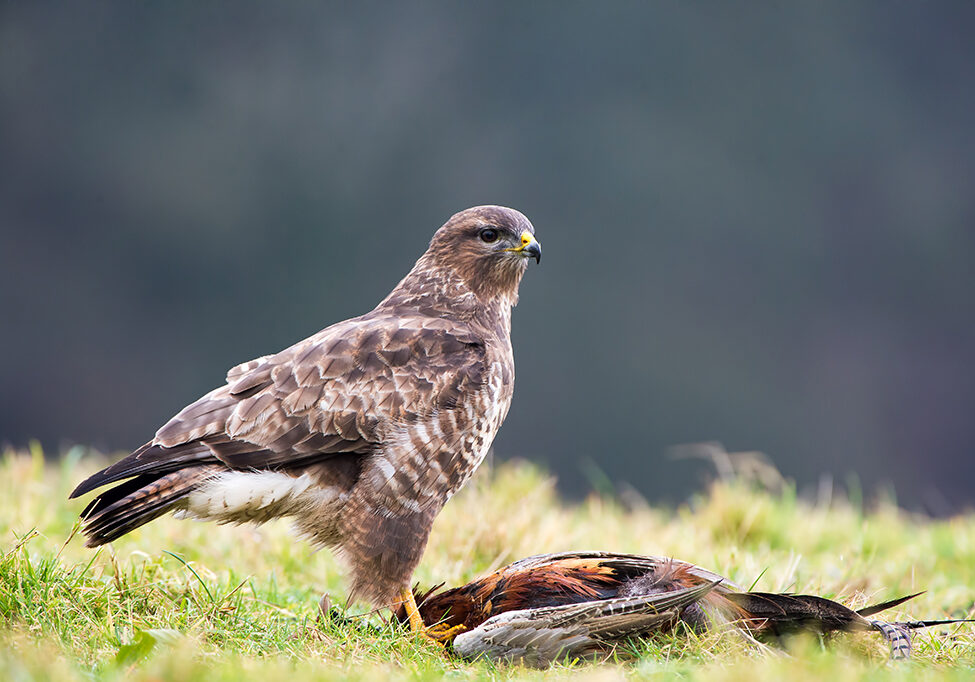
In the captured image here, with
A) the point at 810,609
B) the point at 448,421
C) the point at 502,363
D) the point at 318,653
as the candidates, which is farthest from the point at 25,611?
the point at 810,609

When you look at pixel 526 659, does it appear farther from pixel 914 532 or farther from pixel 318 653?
pixel 914 532

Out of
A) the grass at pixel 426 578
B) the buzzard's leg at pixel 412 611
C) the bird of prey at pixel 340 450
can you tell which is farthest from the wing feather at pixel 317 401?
the buzzard's leg at pixel 412 611

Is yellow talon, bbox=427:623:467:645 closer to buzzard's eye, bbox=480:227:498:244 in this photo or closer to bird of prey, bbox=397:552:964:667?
bird of prey, bbox=397:552:964:667

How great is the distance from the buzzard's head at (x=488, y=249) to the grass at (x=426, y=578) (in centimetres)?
118

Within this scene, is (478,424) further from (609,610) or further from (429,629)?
(609,610)

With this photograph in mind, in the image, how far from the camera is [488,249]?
4664mm

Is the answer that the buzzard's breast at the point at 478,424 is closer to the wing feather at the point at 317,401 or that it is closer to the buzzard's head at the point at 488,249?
the wing feather at the point at 317,401

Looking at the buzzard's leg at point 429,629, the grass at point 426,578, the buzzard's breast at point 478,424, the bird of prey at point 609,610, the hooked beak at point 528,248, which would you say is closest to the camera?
the grass at point 426,578

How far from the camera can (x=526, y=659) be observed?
10.7 ft

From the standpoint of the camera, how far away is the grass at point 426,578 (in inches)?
114

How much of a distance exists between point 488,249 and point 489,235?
8 centimetres

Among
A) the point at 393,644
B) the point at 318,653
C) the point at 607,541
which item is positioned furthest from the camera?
the point at 607,541

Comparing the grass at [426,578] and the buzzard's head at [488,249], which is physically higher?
the buzzard's head at [488,249]

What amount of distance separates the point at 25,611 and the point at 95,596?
271 mm
